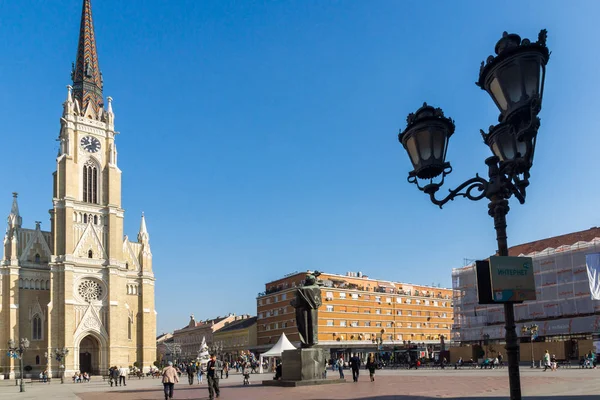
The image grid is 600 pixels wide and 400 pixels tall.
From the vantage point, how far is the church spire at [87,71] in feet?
257

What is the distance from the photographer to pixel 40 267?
6938 cm

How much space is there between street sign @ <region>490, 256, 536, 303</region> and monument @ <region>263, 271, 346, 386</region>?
1617 centimetres

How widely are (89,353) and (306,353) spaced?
54795 millimetres

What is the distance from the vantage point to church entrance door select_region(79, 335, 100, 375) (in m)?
68.1

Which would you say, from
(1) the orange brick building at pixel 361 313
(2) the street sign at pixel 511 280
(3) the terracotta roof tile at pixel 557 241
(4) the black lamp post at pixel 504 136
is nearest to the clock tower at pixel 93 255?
(1) the orange brick building at pixel 361 313

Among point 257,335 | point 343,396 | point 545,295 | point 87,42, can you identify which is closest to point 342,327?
point 257,335

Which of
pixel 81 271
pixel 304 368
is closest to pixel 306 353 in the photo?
pixel 304 368

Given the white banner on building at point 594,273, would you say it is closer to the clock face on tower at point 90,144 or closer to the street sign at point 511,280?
the street sign at point 511,280

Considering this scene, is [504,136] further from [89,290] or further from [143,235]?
[143,235]

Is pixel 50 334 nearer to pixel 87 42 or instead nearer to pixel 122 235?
pixel 122 235

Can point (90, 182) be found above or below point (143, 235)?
above

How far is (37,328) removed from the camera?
6662cm

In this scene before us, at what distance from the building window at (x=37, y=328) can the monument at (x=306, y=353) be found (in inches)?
2065

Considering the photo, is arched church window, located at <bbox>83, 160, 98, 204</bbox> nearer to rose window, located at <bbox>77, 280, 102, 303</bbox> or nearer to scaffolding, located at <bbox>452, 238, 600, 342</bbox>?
rose window, located at <bbox>77, 280, 102, 303</bbox>
